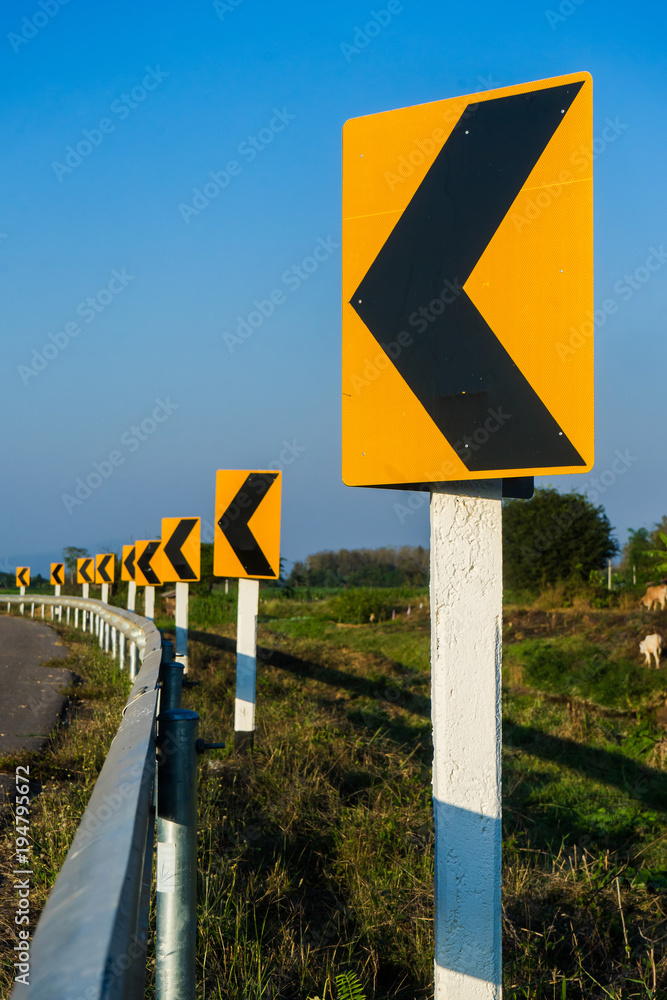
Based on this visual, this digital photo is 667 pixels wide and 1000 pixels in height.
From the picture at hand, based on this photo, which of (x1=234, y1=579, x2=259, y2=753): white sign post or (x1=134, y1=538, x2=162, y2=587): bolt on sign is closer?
(x1=234, y1=579, x2=259, y2=753): white sign post

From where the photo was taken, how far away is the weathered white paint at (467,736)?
1.87 meters

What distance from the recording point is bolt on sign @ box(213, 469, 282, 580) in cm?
660

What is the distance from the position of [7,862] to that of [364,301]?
3.06 m

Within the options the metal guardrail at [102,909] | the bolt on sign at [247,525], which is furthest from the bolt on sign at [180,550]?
the metal guardrail at [102,909]

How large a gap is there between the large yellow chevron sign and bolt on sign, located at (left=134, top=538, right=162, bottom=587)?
28.9ft

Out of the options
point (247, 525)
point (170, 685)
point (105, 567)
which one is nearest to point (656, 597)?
point (105, 567)

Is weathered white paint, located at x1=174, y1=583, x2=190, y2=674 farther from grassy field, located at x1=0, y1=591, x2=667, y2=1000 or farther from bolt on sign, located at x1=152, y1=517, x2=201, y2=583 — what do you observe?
A: grassy field, located at x1=0, y1=591, x2=667, y2=1000

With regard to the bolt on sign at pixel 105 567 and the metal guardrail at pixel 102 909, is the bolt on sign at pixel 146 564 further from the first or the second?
the metal guardrail at pixel 102 909

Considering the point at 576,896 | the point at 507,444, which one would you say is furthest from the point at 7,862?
the point at 507,444

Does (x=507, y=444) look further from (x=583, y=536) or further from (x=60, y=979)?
(x=583, y=536)

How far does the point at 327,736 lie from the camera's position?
230 inches

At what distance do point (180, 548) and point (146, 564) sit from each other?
5.13 feet

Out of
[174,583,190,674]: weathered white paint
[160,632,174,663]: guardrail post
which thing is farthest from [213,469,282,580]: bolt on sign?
[160,632,174,663]: guardrail post

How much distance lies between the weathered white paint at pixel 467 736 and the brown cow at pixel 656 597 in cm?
1586
